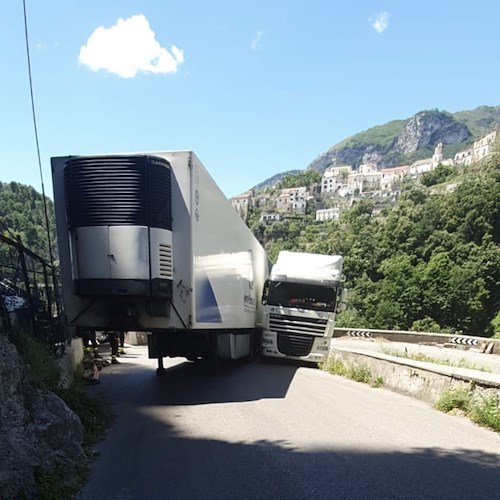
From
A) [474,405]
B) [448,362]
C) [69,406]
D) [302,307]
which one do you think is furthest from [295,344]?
[69,406]

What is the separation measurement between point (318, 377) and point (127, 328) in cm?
569

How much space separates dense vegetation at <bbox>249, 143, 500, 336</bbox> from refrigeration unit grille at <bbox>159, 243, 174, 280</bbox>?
5723 cm

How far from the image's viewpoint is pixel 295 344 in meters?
14.0

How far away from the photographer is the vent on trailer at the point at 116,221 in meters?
7.42

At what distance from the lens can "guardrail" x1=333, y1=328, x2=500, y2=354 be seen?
2312cm

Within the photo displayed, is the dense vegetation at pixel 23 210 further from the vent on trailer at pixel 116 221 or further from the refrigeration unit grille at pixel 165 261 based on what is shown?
the refrigeration unit grille at pixel 165 261

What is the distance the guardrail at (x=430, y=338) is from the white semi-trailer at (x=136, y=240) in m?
18.8

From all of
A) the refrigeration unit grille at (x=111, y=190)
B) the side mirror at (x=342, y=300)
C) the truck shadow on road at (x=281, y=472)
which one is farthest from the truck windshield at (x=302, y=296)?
the truck shadow on road at (x=281, y=472)

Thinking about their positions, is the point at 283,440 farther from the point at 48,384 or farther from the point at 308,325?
the point at 308,325

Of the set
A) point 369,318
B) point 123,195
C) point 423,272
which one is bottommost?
point 369,318

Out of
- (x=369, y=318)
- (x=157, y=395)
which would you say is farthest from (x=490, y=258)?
(x=157, y=395)

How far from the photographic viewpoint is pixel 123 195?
743 cm

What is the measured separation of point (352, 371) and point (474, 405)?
15.1ft

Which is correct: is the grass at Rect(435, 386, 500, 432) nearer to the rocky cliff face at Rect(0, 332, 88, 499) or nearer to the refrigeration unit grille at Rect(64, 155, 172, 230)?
the rocky cliff face at Rect(0, 332, 88, 499)
